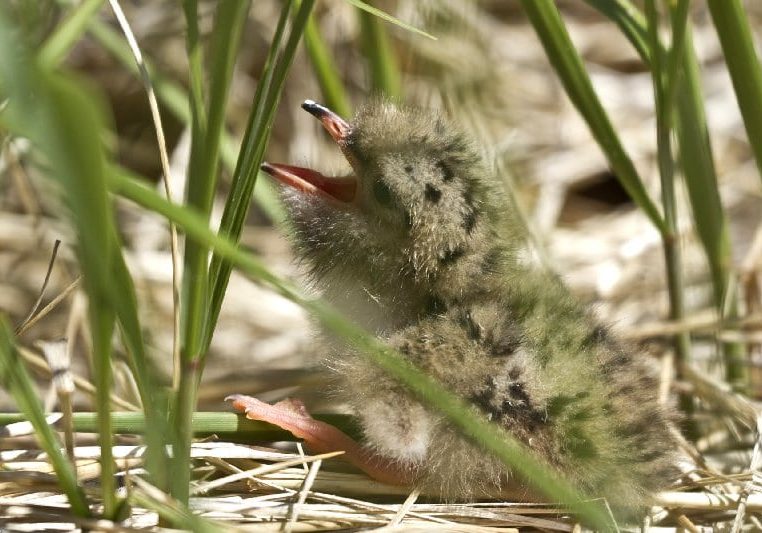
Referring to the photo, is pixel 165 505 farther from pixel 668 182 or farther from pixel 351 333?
pixel 668 182

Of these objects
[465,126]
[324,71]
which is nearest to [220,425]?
[324,71]

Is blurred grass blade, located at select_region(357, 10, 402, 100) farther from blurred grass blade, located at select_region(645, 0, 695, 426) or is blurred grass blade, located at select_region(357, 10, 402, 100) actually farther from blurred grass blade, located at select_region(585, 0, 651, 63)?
blurred grass blade, located at select_region(645, 0, 695, 426)

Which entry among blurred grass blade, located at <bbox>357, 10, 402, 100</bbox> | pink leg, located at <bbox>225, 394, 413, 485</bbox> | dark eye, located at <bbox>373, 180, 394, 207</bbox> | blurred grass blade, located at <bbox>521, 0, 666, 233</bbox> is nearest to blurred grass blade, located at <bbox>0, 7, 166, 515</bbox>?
pink leg, located at <bbox>225, 394, 413, 485</bbox>

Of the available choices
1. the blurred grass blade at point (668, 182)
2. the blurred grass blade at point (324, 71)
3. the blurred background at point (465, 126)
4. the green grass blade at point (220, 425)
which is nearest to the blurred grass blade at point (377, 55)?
the blurred background at point (465, 126)

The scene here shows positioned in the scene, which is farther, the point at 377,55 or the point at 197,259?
the point at 377,55

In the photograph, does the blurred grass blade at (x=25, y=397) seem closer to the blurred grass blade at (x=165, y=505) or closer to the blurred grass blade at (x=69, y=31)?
the blurred grass blade at (x=165, y=505)
